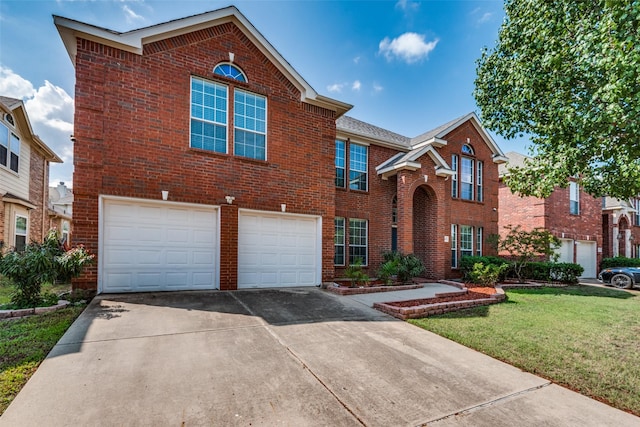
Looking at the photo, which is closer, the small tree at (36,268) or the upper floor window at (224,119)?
the small tree at (36,268)

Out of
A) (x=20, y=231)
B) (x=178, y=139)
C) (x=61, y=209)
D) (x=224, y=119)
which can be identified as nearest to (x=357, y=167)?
(x=224, y=119)

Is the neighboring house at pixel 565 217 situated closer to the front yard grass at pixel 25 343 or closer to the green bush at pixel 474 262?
the green bush at pixel 474 262

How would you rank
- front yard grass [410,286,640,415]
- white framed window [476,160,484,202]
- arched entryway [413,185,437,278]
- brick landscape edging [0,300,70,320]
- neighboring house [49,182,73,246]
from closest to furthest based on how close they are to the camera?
front yard grass [410,286,640,415], brick landscape edging [0,300,70,320], arched entryway [413,185,437,278], white framed window [476,160,484,202], neighboring house [49,182,73,246]

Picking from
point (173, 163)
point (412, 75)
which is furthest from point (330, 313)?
point (412, 75)

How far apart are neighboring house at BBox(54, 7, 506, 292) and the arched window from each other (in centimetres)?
3

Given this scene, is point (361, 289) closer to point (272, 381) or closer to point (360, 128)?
point (272, 381)

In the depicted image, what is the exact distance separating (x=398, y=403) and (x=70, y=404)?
3.30 meters

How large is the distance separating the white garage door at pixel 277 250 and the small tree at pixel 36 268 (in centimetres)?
380

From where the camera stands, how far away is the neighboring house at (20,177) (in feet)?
41.3

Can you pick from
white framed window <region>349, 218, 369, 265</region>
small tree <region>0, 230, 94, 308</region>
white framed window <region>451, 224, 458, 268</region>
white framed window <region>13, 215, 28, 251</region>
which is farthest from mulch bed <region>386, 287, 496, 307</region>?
white framed window <region>13, 215, 28, 251</region>

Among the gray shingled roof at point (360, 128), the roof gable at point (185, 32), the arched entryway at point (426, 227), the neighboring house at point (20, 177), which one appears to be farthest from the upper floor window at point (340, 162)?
the neighboring house at point (20, 177)

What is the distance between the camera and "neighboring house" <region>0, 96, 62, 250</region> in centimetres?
1260

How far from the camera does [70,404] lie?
2.99 m

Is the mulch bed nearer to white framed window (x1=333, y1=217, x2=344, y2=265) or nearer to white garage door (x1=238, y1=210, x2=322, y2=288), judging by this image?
white garage door (x1=238, y1=210, x2=322, y2=288)
